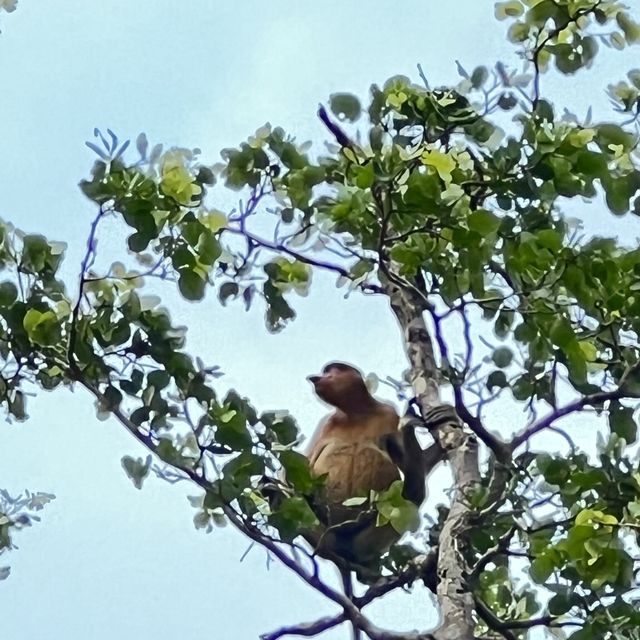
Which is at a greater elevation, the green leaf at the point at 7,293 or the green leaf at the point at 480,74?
the green leaf at the point at 480,74

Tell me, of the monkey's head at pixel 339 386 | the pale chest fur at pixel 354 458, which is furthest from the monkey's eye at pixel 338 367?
the pale chest fur at pixel 354 458

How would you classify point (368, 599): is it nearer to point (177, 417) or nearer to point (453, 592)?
point (453, 592)

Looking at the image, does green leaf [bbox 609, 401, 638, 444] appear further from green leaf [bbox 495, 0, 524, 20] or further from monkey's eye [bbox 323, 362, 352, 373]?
monkey's eye [bbox 323, 362, 352, 373]

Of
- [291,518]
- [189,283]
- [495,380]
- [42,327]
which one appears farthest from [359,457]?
[42,327]

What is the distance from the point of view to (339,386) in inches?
177

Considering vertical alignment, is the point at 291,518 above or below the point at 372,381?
below

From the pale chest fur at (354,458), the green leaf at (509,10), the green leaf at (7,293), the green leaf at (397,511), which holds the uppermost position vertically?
the green leaf at (509,10)

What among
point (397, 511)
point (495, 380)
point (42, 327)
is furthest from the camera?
point (495, 380)

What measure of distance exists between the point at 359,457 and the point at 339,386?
0.33 metres

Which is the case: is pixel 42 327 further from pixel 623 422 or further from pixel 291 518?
pixel 623 422

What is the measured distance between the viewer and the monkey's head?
14.8 ft

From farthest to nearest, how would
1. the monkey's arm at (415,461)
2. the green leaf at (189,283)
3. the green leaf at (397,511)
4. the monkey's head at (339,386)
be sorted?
1. the monkey's head at (339,386)
2. the monkey's arm at (415,461)
3. the green leaf at (189,283)
4. the green leaf at (397,511)

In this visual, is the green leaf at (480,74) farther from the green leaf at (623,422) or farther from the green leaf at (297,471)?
the green leaf at (297,471)

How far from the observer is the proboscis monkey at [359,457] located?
11.7 feet
